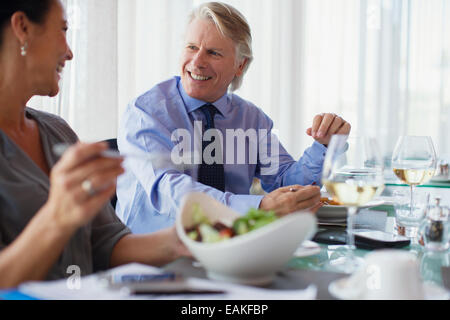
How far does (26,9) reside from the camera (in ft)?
3.35

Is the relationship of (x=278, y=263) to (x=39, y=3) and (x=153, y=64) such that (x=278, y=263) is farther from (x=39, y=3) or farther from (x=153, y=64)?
(x=153, y=64)

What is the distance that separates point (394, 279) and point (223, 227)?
A: 10.1 inches

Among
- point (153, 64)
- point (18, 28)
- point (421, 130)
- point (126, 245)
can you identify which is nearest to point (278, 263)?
point (126, 245)

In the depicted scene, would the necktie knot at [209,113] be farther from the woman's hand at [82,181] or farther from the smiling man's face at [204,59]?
the woman's hand at [82,181]

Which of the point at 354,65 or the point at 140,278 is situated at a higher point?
the point at 354,65

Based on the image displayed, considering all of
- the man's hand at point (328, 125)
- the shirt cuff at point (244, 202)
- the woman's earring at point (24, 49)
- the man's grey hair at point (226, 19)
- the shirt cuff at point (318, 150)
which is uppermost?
the man's grey hair at point (226, 19)

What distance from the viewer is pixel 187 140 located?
1.88m

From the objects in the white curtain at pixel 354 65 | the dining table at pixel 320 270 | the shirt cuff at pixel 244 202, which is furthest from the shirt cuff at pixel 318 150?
the white curtain at pixel 354 65

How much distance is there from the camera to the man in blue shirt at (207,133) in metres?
1.74

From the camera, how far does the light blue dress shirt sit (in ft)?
5.20

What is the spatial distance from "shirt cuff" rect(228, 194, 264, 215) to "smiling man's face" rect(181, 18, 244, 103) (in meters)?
0.65

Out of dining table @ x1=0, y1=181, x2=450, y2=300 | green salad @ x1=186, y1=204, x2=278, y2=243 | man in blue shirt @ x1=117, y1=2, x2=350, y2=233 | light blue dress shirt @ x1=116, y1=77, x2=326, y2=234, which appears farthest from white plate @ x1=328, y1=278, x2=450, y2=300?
man in blue shirt @ x1=117, y1=2, x2=350, y2=233

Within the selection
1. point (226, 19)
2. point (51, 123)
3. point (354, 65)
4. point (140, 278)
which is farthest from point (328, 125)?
point (354, 65)

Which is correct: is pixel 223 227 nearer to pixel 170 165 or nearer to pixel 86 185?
pixel 86 185
